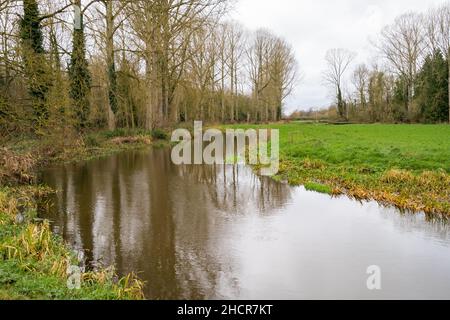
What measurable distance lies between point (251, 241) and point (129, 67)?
2670 centimetres

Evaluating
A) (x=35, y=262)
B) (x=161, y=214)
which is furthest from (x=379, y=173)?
(x=35, y=262)

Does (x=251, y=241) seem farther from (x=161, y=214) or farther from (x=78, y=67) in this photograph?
(x=78, y=67)

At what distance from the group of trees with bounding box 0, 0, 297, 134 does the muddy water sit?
130 inches

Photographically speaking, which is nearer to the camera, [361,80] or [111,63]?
[111,63]

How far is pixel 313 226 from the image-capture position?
28.6ft

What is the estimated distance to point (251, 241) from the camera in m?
7.72

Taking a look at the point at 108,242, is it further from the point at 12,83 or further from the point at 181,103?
the point at 181,103

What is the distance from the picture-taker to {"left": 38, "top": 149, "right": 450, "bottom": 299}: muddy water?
576 centimetres

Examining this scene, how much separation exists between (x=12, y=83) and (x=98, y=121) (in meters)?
21.7

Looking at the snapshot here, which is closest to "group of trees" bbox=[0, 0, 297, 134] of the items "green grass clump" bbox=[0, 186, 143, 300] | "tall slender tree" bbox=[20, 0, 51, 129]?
"tall slender tree" bbox=[20, 0, 51, 129]

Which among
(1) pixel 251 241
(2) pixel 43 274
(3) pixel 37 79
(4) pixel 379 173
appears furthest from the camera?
(4) pixel 379 173

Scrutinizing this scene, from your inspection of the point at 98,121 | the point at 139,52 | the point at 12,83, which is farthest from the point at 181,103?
the point at 12,83

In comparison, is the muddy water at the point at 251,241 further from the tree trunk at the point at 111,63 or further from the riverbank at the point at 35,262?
the tree trunk at the point at 111,63

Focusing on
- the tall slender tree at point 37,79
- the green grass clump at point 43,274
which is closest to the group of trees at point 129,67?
the tall slender tree at point 37,79
